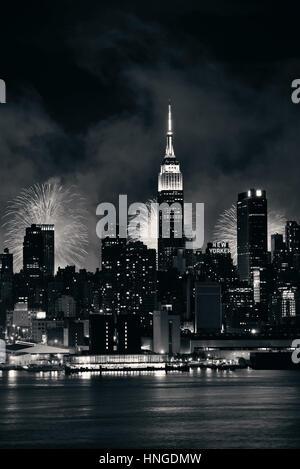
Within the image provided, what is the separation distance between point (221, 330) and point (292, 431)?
389 ft

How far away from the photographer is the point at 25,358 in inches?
5886

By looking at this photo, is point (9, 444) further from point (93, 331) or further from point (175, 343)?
point (175, 343)

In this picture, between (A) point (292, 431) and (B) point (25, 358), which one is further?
(B) point (25, 358)

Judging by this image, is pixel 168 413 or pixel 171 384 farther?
pixel 171 384

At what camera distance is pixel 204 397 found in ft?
270

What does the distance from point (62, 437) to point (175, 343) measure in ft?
340

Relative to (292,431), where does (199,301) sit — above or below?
above

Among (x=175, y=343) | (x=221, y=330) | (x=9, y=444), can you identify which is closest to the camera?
(x=9, y=444)

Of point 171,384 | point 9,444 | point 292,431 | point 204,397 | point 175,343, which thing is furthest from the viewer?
point 175,343

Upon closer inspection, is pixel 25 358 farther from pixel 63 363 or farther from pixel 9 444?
pixel 9 444

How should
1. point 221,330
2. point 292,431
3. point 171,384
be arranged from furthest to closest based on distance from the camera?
point 221,330, point 171,384, point 292,431

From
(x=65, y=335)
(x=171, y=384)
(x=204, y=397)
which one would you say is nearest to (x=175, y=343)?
(x=65, y=335)
